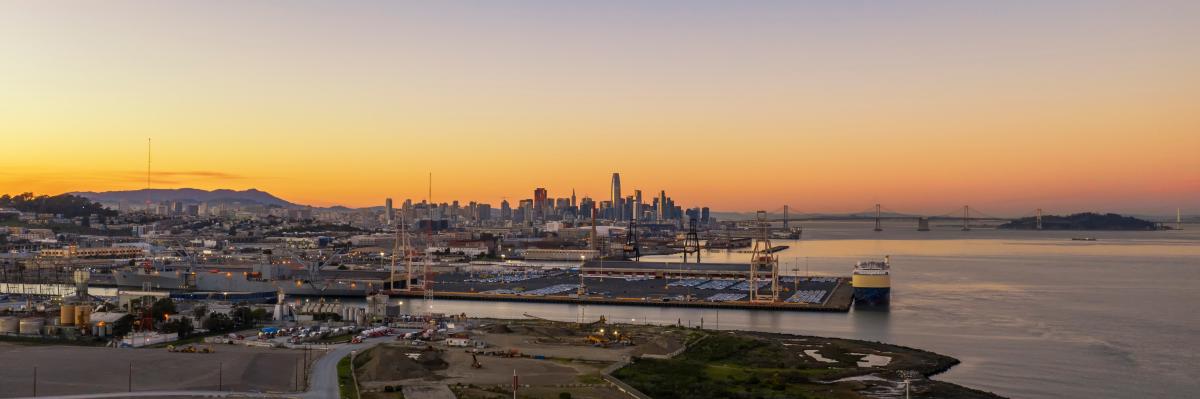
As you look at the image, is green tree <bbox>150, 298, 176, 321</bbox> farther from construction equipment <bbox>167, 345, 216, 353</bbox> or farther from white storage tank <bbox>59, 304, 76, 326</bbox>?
construction equipment <bbox>167, 345, 216, 353</bbox>

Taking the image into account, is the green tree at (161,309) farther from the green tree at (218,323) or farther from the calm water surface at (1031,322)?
the calm water surface at (1031,322)

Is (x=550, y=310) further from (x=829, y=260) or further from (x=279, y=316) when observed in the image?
(x=829, y=260)

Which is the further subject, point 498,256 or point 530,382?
point 498,256

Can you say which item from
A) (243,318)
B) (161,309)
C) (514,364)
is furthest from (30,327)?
(514,364)

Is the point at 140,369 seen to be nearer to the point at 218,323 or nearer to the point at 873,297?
the point at 218,323

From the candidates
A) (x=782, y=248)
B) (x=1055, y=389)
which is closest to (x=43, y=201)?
(x=782, y=248)

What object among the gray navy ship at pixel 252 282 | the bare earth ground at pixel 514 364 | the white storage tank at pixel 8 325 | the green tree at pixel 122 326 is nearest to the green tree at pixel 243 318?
the green tree at pixel 122 326


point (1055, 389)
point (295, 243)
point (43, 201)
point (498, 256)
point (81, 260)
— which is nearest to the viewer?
point (1055, 389)

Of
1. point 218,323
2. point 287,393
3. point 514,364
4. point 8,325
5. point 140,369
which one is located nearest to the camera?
point 287,393
